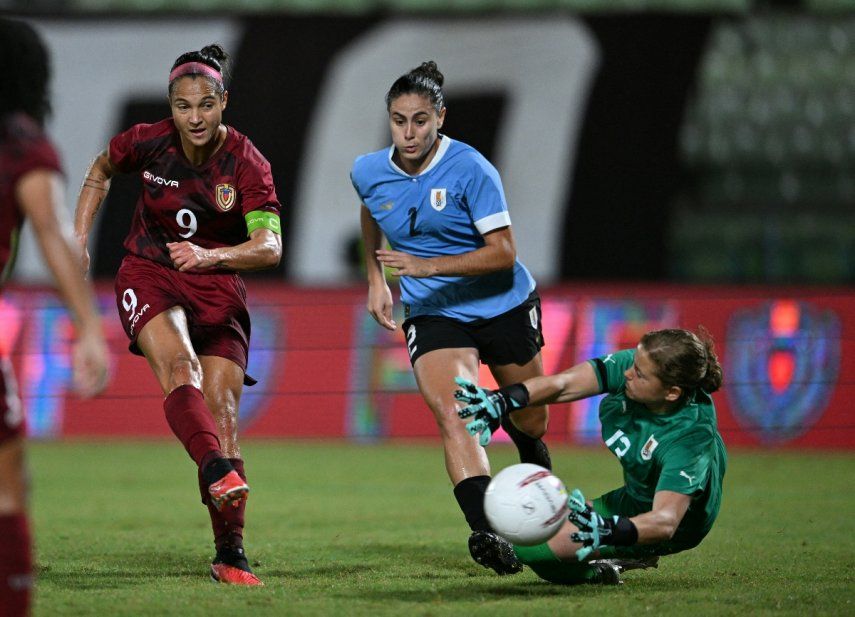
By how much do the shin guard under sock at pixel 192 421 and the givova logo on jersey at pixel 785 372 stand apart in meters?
8.72

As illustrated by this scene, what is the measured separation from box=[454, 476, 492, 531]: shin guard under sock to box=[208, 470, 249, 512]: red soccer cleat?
43.5 inches

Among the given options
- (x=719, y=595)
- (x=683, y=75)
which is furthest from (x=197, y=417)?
(x=683, y=75)

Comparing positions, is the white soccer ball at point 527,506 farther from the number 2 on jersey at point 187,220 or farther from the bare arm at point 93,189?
the bare arm at point 93,189

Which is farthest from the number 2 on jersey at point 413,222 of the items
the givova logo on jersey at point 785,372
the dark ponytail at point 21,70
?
the givova logo on jersey at point 785,372

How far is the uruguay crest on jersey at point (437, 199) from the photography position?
6125 millimetres

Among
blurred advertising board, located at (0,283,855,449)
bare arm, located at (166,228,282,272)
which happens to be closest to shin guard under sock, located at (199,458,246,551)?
bare arm, located at (166,228,282,272)

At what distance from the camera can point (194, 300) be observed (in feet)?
19.9

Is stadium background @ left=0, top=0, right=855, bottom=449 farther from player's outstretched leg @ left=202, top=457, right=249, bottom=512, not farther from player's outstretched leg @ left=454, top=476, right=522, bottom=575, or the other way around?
player's outstretched leg @ left=202, top=457, right=249, bottom=512

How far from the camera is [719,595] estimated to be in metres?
5.18

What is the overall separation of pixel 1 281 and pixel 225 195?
2275 millimetres

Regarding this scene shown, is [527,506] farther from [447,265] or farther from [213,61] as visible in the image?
[213,61]

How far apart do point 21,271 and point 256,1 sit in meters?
5.32

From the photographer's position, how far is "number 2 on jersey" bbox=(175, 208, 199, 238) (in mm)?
6051

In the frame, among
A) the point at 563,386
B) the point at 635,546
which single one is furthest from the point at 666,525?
the point at 563,386
